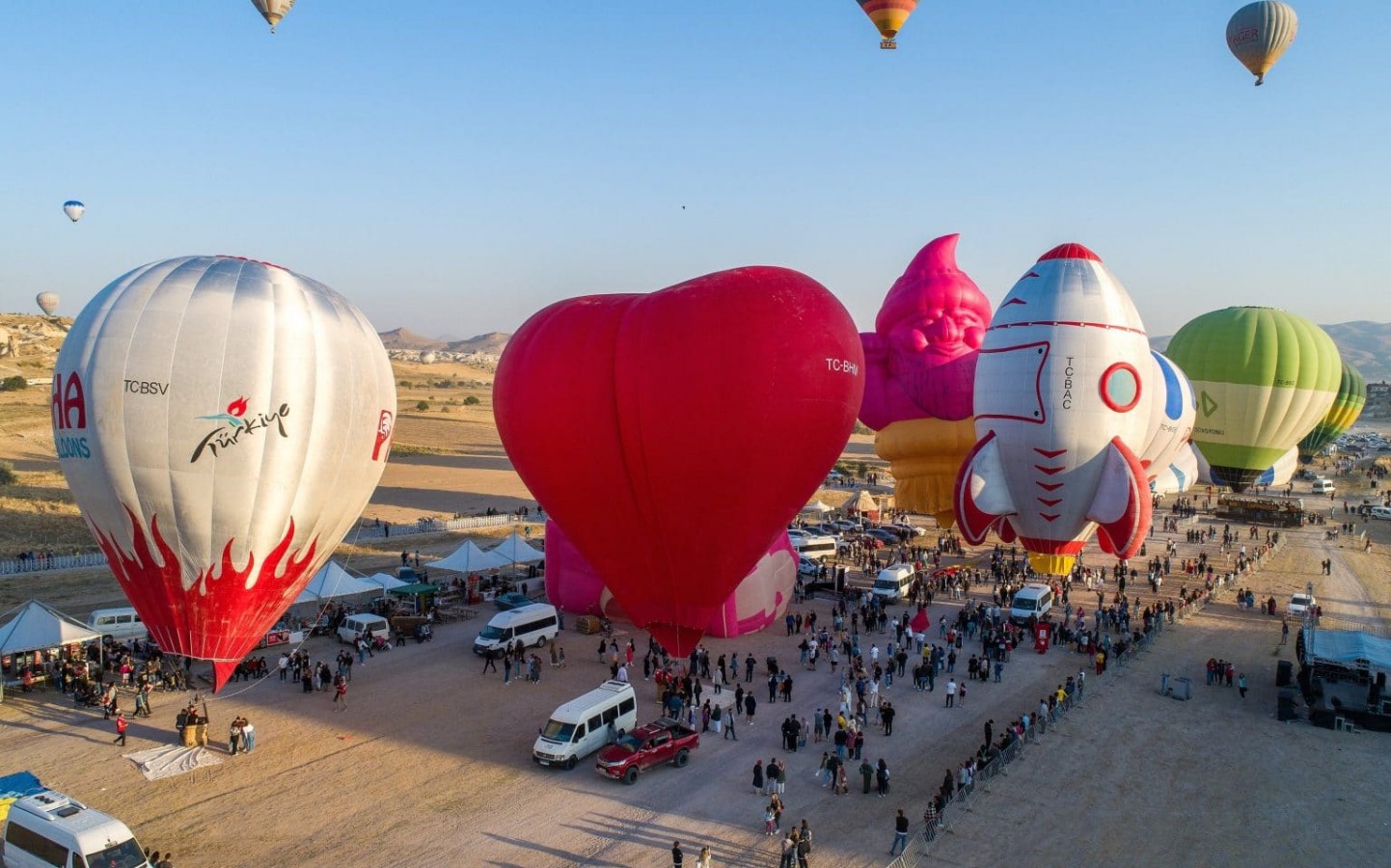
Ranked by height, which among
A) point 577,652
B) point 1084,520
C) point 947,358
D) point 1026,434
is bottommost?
point 577,652

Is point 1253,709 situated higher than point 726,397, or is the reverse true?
point 726,397

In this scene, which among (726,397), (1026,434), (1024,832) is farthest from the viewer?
(1026,434)

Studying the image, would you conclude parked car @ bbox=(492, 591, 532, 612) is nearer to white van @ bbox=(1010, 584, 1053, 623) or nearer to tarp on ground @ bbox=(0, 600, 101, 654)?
tarp on ground @ bbox=(0, 600, 101, 654)

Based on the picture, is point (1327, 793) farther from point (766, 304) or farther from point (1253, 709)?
point (766, 304)

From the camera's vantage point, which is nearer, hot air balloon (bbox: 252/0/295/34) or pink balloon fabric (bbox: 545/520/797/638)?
pink balloon fabric (bbox: 545/520/797/638)

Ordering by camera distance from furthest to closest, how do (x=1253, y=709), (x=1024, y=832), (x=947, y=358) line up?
(x=947, y=358) → (x=1253, y=709) → (x=1024, y=832)

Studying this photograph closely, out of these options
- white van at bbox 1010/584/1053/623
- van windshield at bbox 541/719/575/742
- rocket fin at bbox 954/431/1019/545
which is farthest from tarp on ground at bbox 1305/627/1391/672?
van windshield at bbox 541/719/575/742

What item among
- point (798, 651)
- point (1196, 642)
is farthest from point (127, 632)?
point (1196, 642)
